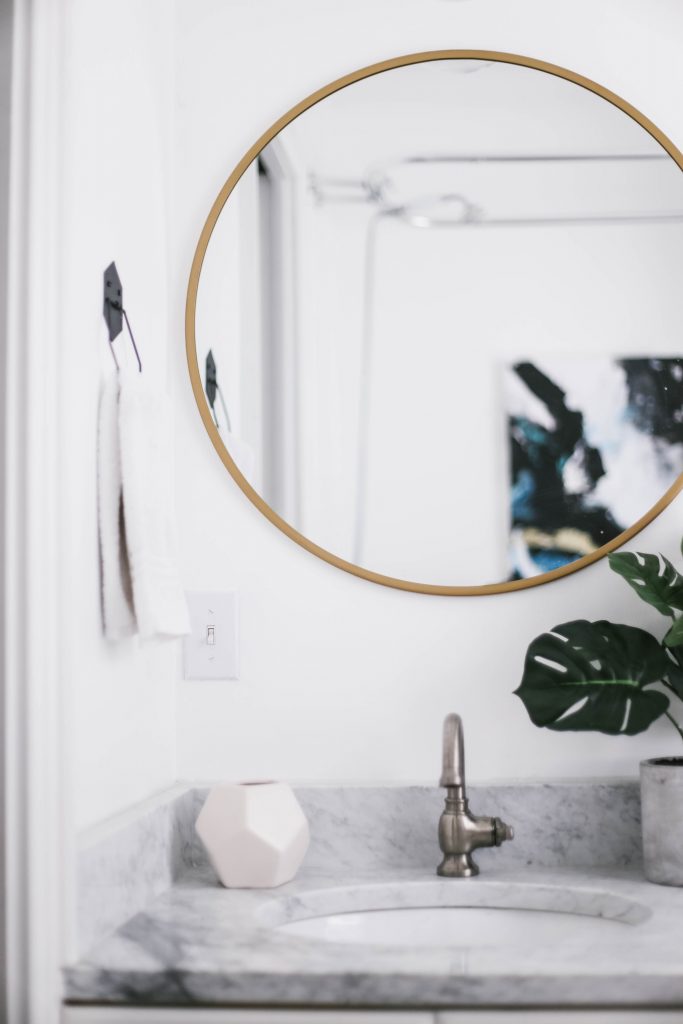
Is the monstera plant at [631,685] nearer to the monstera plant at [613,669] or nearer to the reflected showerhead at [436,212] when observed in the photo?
the monstera plant at [613,669]

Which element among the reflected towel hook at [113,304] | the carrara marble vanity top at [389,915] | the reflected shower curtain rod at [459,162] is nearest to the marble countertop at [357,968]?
the carrara marble vanity top at [389,915]

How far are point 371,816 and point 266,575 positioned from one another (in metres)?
0.35

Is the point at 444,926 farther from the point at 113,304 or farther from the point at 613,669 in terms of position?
the point at 113,304

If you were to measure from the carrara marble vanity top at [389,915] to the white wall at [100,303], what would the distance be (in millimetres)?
87

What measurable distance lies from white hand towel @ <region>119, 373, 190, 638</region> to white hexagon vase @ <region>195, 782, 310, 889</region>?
21 centimetres

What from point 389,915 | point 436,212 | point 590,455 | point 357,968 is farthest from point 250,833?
point 436,212

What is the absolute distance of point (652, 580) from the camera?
4.26 feet

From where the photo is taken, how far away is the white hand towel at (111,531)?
3.83ft

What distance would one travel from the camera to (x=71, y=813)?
1032mm

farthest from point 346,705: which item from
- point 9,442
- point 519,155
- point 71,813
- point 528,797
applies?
point 519,155

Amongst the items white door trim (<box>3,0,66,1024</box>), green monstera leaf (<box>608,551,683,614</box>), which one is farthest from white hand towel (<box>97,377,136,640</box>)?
green monstera leaf (<box>608,551,683,614</box>)

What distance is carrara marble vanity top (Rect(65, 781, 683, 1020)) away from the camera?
96 cm

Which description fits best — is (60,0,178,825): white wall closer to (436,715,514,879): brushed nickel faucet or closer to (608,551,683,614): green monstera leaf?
(436,715,514,879): brushed nickel faucet

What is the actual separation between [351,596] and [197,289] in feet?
1.59
